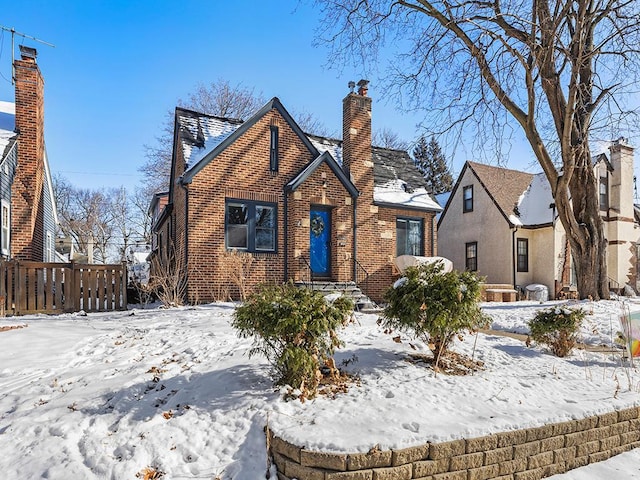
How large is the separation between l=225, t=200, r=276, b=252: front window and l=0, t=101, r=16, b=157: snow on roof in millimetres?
6462

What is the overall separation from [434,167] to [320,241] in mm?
29961

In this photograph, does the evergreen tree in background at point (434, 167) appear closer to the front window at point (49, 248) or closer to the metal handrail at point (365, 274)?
the metal handrail at point (365, 274)

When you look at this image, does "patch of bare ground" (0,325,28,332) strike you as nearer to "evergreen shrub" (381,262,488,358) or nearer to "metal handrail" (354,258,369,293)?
"evergreen shrub" (381,262,488,358)

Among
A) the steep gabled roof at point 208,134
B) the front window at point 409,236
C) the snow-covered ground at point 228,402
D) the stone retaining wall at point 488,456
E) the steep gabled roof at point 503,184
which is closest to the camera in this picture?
the stone retaining wall at point 488,456

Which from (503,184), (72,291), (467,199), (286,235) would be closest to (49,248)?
(72,291)

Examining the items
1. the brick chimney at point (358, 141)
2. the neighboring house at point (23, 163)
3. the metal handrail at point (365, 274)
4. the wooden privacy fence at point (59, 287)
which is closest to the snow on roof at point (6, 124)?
the neighboring house at point (23, 163)

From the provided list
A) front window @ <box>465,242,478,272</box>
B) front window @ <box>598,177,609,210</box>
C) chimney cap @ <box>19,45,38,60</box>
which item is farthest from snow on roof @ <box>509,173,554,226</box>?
chimney cap @ <box>19,45,38,60</box>

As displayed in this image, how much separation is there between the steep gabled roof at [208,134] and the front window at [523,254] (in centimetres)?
1168

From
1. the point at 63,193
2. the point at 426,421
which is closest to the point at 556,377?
the point at 426,421

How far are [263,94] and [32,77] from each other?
19.4 m

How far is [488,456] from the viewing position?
3338 millimetres

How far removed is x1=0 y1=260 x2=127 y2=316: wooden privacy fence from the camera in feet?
29.9

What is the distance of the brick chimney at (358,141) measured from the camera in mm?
13602

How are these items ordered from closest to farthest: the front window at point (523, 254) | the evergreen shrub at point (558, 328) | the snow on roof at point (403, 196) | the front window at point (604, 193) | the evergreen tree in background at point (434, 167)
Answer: the evergreen shrub at point (558, 328) < the snow on roof at point (403, 196) < the front window at point (523, 254) < the front window at point (604, 193) < the evergreen tree in background at point (434, 167)
